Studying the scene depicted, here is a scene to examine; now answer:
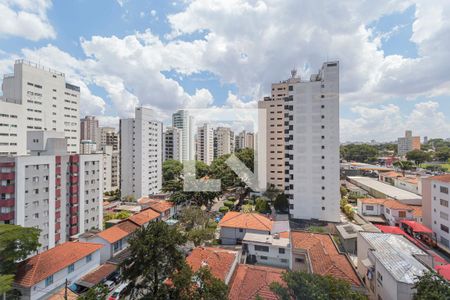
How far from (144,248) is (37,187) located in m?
12.8

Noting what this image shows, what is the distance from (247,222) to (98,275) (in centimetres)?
939

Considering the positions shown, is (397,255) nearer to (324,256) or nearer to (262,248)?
(324,256)

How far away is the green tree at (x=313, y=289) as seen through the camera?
5324 millimetres

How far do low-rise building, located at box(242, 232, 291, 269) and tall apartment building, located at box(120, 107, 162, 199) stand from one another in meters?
21.0

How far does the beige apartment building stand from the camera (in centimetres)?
2742

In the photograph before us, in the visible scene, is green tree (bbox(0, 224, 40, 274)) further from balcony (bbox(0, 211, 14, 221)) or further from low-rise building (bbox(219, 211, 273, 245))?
low-rise building (bbox(219, 211, 273, 245))

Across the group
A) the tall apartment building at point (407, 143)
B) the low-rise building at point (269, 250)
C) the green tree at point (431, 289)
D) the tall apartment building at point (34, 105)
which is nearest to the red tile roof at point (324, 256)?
the low-rise building at point (269, 250)

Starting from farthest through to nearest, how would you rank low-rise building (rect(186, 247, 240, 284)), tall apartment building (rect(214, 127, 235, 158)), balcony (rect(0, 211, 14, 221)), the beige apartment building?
tall apartment building (rect(214, 127, 235, 158)) < the beige apartment building < balcony (rect(0, 211, 14, 221)) < low-rise building (rect(186, 247, 240, 284))

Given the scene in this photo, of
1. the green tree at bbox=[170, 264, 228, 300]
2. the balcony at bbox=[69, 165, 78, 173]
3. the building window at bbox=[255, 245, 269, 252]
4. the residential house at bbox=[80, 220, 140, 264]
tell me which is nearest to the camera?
the green tree at bbox=[170, 264, 228, 300]

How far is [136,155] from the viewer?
29438 millimetres

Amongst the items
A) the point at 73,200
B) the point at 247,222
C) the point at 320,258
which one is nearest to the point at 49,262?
the point at 73,200

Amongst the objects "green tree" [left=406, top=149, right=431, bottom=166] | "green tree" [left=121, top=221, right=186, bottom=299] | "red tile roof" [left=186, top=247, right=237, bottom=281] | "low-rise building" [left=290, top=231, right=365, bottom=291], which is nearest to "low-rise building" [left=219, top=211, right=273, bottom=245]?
"low-rise building" [left=290, top=231, right=365, bottom=291]

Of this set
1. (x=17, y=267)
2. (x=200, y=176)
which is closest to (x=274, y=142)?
(x=200, y=176)

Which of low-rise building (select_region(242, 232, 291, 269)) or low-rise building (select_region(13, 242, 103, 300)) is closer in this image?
low-rise building (select_region(13, 242, 103, 300))
